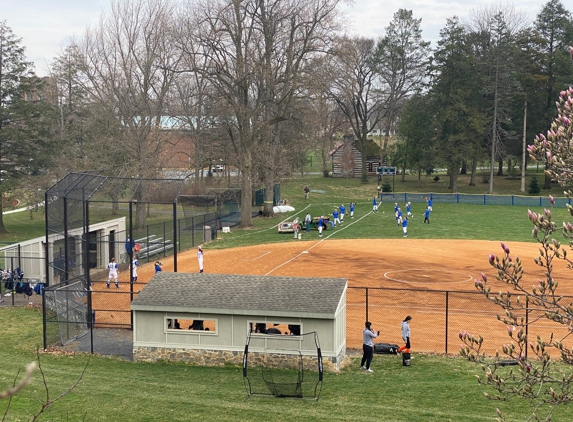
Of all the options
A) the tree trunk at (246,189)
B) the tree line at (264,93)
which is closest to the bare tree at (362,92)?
the tree line at (264,93)

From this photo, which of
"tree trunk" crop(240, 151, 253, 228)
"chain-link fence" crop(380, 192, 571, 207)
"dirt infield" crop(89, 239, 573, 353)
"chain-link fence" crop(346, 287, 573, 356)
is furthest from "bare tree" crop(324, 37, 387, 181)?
"chain-link fence" crop(346, 287, 573, 356)

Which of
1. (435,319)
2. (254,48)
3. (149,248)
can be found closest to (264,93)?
(254,48)

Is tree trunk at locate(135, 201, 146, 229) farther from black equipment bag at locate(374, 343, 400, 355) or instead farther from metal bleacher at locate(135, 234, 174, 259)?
black equipment bag at locate(374, 343, 400, 355)

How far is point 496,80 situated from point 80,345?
5906 cm

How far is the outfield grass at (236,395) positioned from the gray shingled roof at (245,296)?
1.75 metres

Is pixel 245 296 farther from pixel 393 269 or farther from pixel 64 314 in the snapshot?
pixel 393 269

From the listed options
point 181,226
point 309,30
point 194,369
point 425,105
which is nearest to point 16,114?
point 181,226

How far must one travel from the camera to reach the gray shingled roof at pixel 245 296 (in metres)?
17.7

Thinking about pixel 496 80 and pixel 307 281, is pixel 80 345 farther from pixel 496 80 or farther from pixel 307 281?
pixel 496 80

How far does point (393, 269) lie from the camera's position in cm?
3212

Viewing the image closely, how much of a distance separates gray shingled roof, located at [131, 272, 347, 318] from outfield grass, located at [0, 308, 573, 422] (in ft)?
5.74

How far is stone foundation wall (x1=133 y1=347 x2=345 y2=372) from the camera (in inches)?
697

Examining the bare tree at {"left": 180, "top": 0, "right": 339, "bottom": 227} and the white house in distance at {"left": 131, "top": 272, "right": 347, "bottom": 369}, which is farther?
the bare tree at {"left": 180, "top": 0, "right": 339, "bottom": 227}

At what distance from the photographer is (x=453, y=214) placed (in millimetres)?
56281
